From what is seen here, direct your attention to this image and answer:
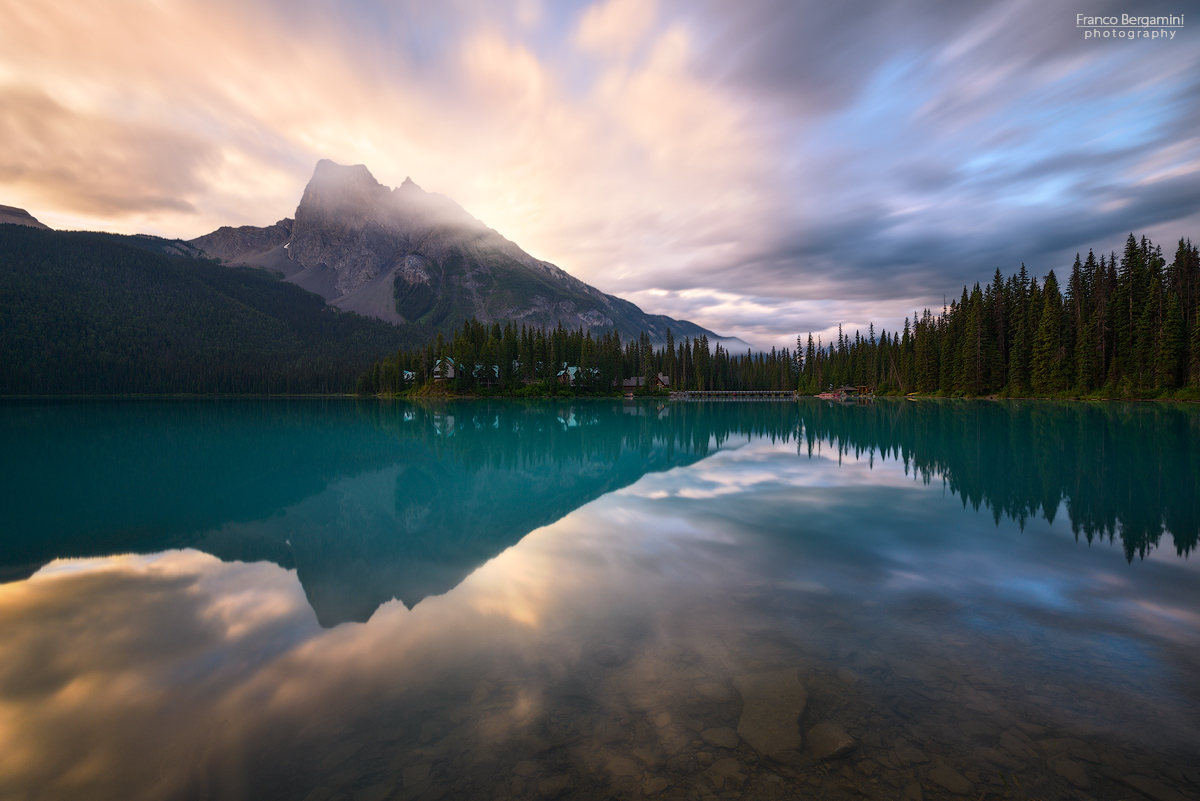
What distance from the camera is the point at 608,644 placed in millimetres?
7391

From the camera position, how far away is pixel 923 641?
7.18 m

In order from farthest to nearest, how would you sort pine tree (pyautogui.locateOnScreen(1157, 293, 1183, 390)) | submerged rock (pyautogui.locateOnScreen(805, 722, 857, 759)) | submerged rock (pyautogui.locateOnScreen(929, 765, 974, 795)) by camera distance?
pine tree (pyautogui.locateOnScreen(1157, 293, 1183, 390))
submerged rock (pyautogui.locateOnScreen(805, 722, 857, 759))
submerged rock (pyautogui.locateOnScreen(929, 765, 974, 795))

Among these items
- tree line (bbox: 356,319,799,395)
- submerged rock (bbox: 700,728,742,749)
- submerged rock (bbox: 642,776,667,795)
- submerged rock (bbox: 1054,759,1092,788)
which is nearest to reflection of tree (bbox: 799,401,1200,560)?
submerged rock (bbox: 1054,759,1092,788)

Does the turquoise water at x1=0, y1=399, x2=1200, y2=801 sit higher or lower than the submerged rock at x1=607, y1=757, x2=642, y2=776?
lower

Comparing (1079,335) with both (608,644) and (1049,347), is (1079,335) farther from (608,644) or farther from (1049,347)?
(608,644)

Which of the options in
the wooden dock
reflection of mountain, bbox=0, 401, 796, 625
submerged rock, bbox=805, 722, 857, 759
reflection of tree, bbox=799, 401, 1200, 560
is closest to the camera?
submerged rock, bbox=805, 722, 857, 759

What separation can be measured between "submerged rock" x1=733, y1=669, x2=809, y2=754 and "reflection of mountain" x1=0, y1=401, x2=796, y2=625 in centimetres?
621

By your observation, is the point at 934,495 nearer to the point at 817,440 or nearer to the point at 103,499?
the point at 817,440

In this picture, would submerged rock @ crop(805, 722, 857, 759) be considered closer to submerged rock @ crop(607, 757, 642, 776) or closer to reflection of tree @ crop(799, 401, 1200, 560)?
submerged rock @ crop(607, 757, 642, 776)

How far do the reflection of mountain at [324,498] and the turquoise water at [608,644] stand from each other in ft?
0.52

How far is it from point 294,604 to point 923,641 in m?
10.3

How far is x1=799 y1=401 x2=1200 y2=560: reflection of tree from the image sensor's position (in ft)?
44.4

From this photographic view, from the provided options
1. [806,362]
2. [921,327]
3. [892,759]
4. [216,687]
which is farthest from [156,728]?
[806,362]

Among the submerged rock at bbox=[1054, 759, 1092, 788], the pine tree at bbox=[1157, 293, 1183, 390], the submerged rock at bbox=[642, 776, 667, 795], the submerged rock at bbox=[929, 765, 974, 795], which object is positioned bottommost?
the submerged rock at bbox=[642, 776, 667, 795]
